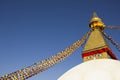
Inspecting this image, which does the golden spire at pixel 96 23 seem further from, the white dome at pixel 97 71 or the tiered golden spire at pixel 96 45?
the white dome at pixel 97 71

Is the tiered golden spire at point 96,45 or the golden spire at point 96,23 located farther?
the golden spire at point 96,23

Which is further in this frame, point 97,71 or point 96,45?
point 96,45

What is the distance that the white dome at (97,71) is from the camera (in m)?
8.20

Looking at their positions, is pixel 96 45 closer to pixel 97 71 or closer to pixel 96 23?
pixel 96 23

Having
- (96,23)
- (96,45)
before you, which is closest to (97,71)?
(96,45)

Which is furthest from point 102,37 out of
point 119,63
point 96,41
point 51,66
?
point 119,63

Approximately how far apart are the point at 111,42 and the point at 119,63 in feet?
102

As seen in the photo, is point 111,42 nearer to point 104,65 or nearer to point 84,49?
point 84,49

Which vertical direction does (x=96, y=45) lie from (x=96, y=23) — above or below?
below

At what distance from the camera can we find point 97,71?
28.0ft

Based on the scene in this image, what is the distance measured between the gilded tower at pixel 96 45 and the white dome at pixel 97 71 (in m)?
23.6

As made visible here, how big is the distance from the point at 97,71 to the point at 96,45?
26.7 m

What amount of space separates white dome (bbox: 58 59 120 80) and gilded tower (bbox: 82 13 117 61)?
23.6 metres

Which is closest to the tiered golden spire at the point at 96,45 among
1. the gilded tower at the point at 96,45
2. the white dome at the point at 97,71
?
the gilded tower at the point at 96,45
